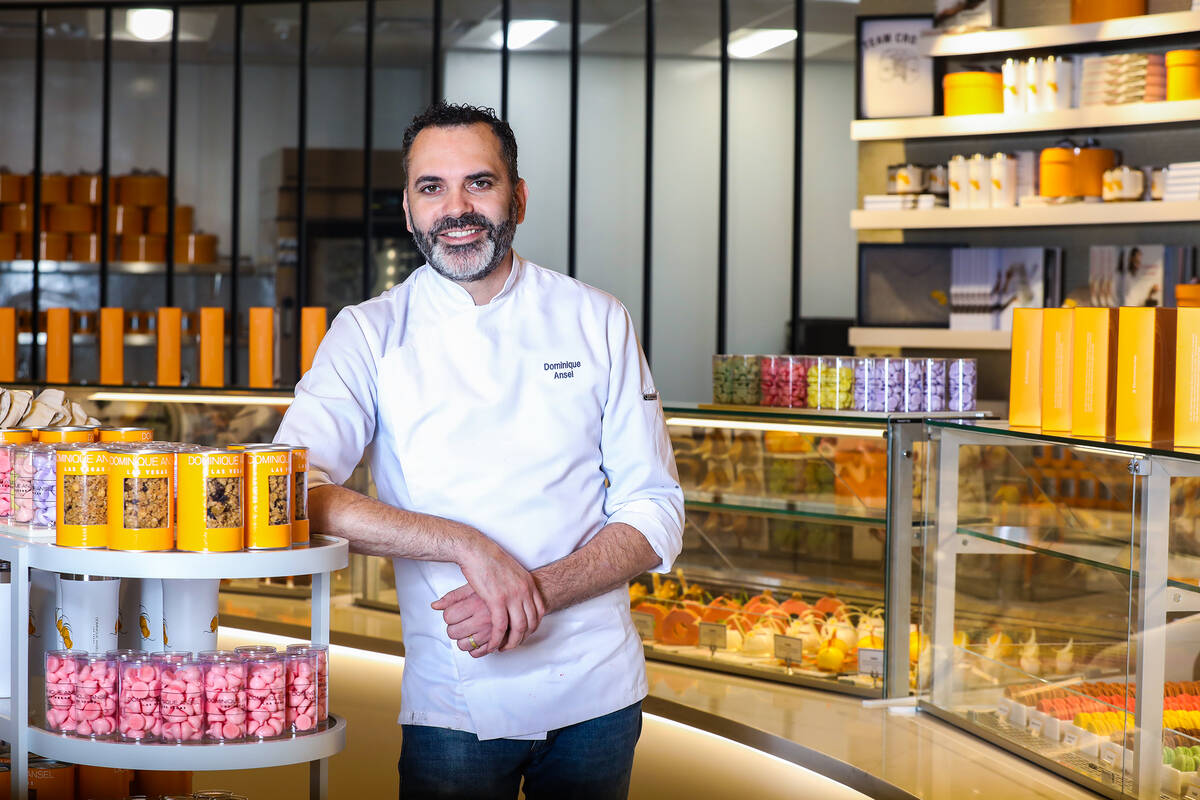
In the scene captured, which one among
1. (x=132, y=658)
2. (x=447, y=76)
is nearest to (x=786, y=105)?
(x=447, y=76)

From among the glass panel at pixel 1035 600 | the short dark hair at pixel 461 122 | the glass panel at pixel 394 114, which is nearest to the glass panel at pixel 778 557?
the glass panel at pixel 1035 600

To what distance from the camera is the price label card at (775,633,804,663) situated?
3273mm

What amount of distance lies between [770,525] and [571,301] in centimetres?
165

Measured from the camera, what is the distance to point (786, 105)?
6.97 metres

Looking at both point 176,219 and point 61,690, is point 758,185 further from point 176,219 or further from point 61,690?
point 61,690

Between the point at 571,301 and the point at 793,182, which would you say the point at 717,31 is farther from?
the point at 571,301

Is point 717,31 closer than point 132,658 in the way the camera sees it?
No

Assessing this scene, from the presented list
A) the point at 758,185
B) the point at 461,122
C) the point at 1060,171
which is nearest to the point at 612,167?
the point at 758,185

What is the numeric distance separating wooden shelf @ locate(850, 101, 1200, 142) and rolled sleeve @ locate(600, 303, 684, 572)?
11.1ft

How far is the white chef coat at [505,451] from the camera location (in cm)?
182

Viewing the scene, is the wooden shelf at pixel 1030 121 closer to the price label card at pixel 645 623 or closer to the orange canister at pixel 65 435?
the price label card at pixel 645 623

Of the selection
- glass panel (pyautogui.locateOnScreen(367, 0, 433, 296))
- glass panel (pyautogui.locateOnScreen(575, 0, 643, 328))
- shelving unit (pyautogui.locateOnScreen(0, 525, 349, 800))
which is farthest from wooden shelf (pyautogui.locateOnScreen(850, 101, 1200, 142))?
shelving unit (pyautogui.locateOnScreen(0, 525, 349, 800))

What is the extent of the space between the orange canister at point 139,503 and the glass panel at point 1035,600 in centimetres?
185

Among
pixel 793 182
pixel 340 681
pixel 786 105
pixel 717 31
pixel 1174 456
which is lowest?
pixel 340 681
